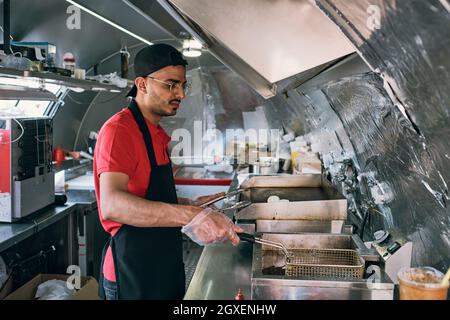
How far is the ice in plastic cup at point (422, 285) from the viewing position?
107 cm

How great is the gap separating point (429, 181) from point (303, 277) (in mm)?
494

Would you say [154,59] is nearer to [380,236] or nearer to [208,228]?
[208,228]

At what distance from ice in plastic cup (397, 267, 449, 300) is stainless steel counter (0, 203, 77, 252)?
2039 millimetres

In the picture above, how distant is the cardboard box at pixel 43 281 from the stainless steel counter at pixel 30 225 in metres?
0.34

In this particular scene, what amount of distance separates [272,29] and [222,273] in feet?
3.49

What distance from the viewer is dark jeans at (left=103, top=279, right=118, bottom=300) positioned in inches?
71.3

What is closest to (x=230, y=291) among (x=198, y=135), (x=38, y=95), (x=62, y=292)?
(x=62, y=292)

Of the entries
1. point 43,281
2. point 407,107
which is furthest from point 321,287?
point 43,281

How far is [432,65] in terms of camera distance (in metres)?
0.96

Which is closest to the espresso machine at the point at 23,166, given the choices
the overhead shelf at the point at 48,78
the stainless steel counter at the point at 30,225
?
the stainless steel counter at the point at 30,225

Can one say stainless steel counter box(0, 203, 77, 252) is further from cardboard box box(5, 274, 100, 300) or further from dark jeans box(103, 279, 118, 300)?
dark jeans box(103, 279, 118, 300)

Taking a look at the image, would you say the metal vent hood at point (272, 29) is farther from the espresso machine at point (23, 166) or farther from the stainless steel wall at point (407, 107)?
the espresso machine at point (23, 166)

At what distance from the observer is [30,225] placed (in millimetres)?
2719

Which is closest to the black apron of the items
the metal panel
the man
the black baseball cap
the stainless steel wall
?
the man
